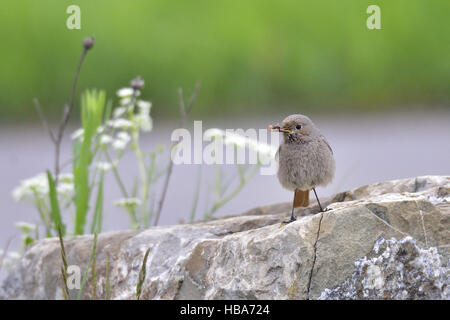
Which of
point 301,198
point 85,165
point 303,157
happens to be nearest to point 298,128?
point 303,157

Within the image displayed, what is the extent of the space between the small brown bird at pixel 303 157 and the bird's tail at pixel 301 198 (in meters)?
0.17

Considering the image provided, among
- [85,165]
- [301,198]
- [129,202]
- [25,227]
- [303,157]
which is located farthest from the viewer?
[25,227]

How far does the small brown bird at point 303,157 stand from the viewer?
3.25 meters

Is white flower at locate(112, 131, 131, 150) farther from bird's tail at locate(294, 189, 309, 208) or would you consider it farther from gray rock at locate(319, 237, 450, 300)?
gray rock at locate(319, 237, 450, 300)

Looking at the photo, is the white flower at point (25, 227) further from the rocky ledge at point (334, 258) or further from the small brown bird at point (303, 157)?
the small brown bird at point (303, 157)

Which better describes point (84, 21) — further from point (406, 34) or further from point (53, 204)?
point (53, 204)

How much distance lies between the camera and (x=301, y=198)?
11.5 ft

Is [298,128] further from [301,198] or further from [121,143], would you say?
[121,143]

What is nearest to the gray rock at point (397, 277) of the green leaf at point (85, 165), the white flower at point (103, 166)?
the green leaf at point (85, 165)

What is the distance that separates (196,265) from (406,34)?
16.2ft

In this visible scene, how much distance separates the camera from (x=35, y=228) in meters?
4.29

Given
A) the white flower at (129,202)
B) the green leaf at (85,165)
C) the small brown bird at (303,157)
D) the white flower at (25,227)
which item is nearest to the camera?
the small brown bird at (303,157)

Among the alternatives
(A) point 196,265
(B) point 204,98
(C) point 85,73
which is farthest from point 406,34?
(A) point 196,265

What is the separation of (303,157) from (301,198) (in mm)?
327
